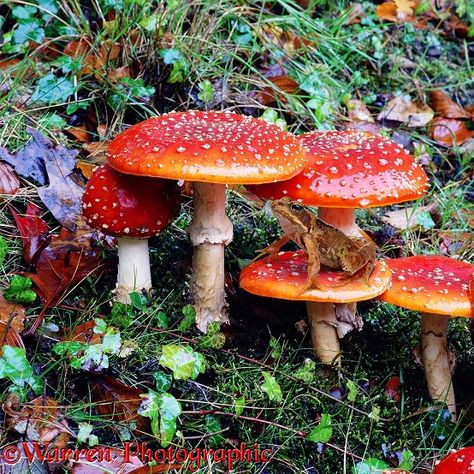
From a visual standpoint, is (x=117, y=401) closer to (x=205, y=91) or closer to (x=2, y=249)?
(x=2, y=249)

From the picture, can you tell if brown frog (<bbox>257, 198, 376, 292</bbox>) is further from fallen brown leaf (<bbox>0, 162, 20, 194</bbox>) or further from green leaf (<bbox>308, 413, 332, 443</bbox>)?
fallen brown leaf (<bbox>0, 162, 20, 194</bbox>)

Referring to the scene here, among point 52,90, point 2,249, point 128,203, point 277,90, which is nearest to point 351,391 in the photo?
point 128,203

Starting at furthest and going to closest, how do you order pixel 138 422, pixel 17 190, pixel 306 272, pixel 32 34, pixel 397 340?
pixel 32 34
pixel 17 190
pixel 397 340
pixel 306 272
pixel 138 422

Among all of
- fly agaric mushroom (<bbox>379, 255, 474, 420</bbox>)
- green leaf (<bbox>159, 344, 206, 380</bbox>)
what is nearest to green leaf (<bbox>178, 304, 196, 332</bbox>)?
green leaf (<bbox>159, 344, 206, 380</bbox>)

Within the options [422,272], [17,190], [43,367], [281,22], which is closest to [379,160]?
[422,272]

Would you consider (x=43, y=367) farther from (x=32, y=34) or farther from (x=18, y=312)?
(x=32, y=34)

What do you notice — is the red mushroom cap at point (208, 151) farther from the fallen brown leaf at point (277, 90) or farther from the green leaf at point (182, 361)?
the fallen brown leaf at point (277, 90)

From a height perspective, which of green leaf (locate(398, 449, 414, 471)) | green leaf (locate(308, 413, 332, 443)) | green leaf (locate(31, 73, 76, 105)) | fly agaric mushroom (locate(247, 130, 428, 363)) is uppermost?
fly agaric mushroom (locate(247, 130, 428, 363))
